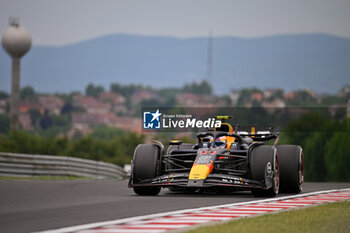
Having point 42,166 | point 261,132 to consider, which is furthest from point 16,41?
point 261,132

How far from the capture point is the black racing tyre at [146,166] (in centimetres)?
1678

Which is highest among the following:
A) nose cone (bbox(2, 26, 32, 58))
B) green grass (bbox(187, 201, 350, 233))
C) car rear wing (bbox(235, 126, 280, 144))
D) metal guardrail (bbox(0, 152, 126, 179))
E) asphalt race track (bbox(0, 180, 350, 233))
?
nose cone (bbox(2, 26, 32, 58))

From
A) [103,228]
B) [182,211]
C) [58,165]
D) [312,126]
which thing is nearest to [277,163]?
[182,211]

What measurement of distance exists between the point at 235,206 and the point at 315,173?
8308 centimetres

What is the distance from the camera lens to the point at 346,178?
3327 inches

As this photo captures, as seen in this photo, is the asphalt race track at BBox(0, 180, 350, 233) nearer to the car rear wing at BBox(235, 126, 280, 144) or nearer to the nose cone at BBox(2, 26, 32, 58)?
the car rear wing at BBox(235, 126, 280, 144)

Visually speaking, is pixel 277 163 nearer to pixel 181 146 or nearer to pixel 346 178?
pixel 181 146

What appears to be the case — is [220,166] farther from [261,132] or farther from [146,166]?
[261,132]

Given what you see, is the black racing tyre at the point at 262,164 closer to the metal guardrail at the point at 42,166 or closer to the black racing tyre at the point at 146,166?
the black racing tyre at the point at 146,166

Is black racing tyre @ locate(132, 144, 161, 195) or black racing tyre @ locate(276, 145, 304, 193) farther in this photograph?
black racing tyre @ locate(276, 145, 304, 193)

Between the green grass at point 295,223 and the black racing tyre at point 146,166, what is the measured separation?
5.02 m

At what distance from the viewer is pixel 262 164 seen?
1591 centimetres

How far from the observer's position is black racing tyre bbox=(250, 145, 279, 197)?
1584 centimetres

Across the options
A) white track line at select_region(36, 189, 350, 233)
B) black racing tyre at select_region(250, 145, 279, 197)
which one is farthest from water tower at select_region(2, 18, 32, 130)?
black racing tyre at select_region(250, 145, 279, 197)
